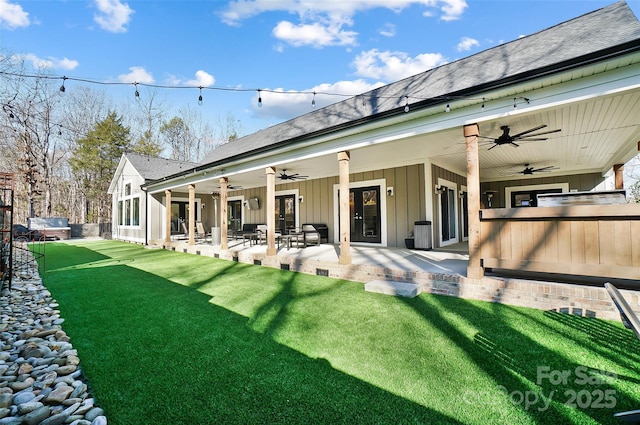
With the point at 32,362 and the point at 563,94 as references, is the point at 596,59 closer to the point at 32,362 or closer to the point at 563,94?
the point at 563,94

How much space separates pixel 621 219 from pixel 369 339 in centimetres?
329

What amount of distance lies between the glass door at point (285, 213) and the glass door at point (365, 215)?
3050 millimetres

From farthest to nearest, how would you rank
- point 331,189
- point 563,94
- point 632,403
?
point 331,189
point 563,94
point 632,403

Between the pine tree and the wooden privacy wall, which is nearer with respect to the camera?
the wooden privacy wall

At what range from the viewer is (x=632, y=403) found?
195 cm

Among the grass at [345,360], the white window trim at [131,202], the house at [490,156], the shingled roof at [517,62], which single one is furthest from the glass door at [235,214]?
the grass at [345,360]

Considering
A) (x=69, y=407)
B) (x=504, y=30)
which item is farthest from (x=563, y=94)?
(x=504, y=30)

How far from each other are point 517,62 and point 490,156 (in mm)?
3287

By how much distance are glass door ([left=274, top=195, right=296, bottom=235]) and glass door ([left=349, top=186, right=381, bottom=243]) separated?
3050 millimetres

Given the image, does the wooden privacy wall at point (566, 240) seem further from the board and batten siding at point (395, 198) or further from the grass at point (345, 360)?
the board and batten siding at point (395, 198)

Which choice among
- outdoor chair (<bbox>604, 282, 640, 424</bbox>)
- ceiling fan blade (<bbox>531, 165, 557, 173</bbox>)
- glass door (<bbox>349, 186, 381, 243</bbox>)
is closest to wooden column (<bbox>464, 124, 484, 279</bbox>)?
outdoor chair (<bbox>604, 282, 640, 424</bbox>)

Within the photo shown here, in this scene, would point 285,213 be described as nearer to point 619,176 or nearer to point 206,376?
point 206,376

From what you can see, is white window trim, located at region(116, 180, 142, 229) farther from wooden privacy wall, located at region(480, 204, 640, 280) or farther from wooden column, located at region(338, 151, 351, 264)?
wooden privacy wall, located at region(480, 204, 640, 280)

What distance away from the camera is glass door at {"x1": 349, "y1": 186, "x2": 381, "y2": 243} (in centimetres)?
924
